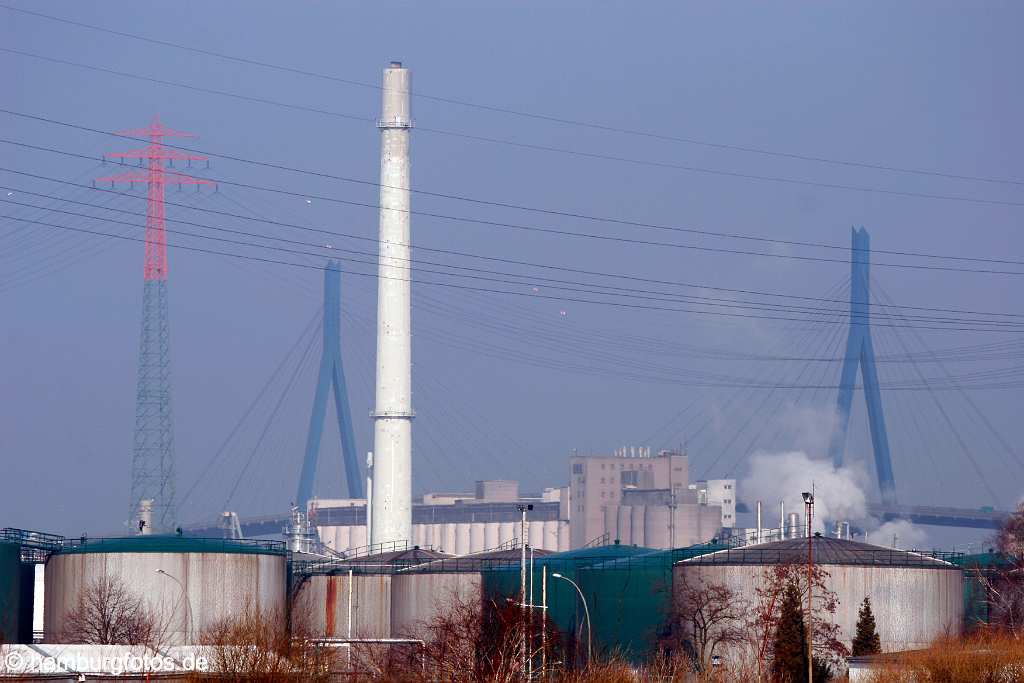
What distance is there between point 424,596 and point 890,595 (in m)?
14.1

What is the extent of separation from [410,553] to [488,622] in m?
20.1

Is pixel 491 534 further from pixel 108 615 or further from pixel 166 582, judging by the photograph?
pixel 108 615

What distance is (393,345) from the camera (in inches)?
2803

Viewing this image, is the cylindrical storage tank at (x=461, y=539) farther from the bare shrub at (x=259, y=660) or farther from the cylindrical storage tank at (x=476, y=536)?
the bare shrub at (x=259, y=660)

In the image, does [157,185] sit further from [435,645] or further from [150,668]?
[150,668]

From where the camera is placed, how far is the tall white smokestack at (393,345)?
232 ft

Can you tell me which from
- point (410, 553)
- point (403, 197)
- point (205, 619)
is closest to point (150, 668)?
point (205, 619)

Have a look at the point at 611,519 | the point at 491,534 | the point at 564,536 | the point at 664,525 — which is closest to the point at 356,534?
the point at 491,534

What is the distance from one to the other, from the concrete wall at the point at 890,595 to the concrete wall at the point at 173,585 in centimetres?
1246

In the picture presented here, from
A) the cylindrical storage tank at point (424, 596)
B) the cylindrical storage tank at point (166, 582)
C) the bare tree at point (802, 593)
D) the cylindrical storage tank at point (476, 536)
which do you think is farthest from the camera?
the cylindrical storage tank at point (476, 536)

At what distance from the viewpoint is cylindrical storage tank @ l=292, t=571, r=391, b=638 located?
54.4 m

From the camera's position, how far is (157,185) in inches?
3066

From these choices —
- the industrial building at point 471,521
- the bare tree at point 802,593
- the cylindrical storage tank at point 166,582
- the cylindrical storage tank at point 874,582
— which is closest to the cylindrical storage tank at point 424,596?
the cylindrical storage tank at point 166,582

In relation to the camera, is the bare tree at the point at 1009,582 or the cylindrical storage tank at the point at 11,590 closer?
the cylindrical storage tank at the point at 11,590
